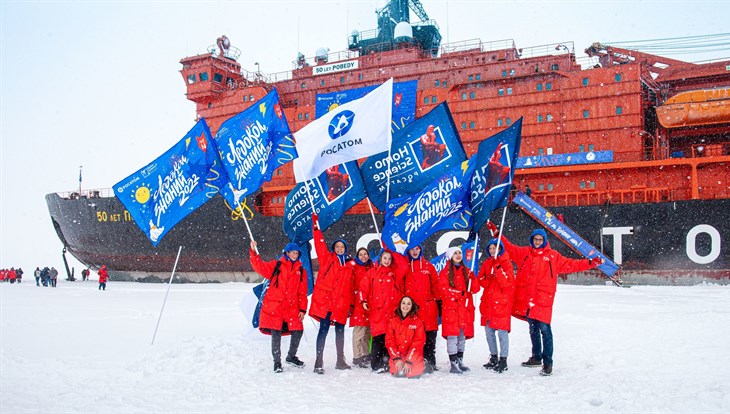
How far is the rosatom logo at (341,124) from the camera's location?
6742 millimetres

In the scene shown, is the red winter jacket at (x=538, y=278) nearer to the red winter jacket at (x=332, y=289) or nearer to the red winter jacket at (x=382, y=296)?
the red winter jacket at (x=382, y=296)

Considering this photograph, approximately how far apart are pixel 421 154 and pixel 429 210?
117 cm

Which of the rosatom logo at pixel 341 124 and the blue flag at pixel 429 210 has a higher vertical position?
the rosatom logo at pixel 341 124

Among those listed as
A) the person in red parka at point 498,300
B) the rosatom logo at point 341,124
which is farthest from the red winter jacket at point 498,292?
the rosatom logo at point 341,124

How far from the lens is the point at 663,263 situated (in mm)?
15141

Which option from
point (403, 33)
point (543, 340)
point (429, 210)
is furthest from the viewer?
point (403, 33)

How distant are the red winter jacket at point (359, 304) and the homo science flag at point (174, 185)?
226cm

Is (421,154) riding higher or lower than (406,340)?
higher

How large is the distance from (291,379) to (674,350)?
3.94 meters

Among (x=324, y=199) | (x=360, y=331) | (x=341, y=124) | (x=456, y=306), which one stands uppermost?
(x=341, y=124)

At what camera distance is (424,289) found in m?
5.41

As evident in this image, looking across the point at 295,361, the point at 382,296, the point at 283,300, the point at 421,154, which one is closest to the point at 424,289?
the point at 382,296

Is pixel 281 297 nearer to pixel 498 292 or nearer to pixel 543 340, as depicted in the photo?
pixel 498 292

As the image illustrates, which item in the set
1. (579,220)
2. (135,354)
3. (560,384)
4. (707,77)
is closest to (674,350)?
(560,384)
